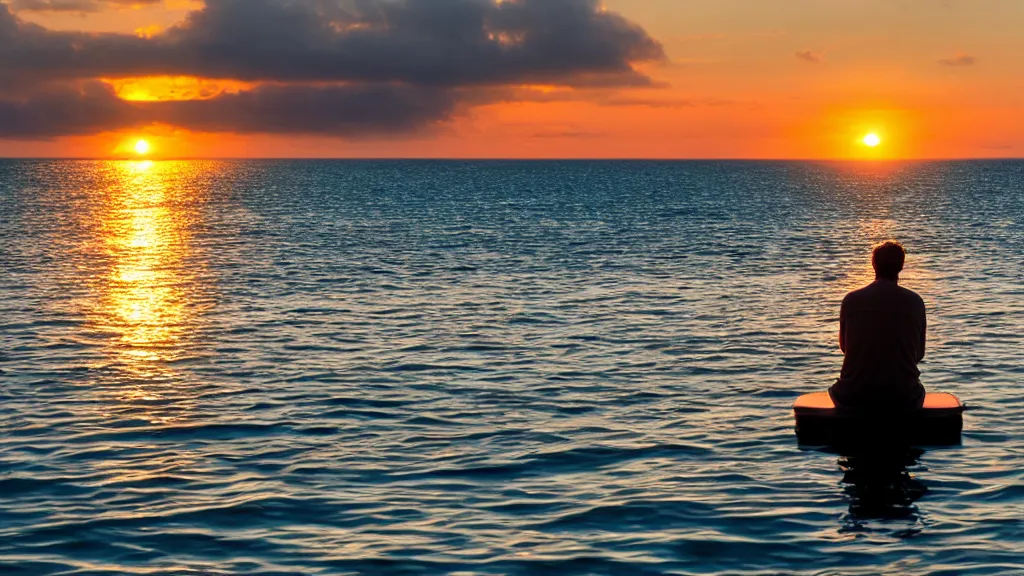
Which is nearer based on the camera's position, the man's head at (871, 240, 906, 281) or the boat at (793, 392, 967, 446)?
the man's head at (871, 240, 906, 281)

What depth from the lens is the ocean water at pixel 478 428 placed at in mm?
11734

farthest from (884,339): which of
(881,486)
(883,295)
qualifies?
(881,486)

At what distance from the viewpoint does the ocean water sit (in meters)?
11.7

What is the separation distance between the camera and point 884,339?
14078 millimetres

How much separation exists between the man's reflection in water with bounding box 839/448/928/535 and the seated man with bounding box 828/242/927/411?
2.01 ft

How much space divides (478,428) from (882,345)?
18.8 feet

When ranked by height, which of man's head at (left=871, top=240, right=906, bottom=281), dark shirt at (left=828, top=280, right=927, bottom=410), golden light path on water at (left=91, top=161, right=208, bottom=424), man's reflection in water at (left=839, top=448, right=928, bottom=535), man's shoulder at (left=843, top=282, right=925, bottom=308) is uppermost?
man's head at (left=871, top=240, right=906, bottom=281)

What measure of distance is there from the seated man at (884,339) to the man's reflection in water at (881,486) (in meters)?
0.61

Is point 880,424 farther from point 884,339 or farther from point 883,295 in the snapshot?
point 883,295

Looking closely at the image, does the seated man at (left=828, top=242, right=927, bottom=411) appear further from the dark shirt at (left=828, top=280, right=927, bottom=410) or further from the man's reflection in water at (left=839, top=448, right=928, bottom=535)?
the man's reflection in water at (left=839, top=448, right=928, bottom=535)

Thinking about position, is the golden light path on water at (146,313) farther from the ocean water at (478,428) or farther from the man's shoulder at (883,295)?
the man's shoulder at (883,295)

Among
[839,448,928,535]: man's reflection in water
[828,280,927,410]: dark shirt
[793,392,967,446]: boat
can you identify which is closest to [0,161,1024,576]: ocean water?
[839,448,928,535]: man's reflection in water

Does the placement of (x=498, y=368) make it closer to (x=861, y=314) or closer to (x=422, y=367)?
(x=422, y=367)

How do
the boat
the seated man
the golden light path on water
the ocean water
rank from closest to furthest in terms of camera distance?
1. the ocean water
2. the seated man
3. the boat
4. the golden light path on water
